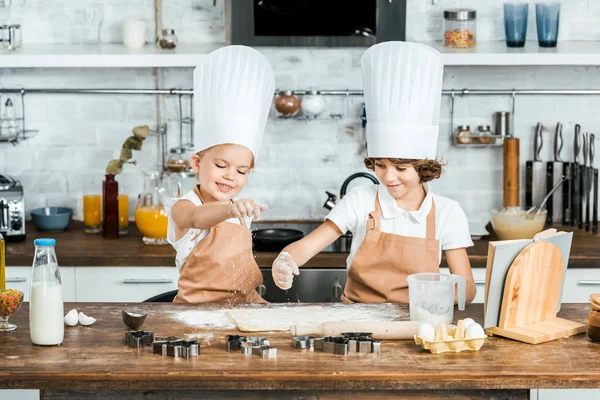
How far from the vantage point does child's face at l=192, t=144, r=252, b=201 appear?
264 cm

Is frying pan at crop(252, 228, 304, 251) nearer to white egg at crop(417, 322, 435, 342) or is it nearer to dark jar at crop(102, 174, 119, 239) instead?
dark jar at crop(102, 174, 119, 239)

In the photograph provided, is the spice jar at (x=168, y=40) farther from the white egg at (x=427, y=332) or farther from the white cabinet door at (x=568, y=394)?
the white egg at (x=427, y=332)

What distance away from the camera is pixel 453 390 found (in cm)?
201

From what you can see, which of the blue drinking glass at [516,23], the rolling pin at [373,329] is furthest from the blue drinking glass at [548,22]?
the rolling pin at [373,329]

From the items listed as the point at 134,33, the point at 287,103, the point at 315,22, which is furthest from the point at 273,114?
the point at 134,33

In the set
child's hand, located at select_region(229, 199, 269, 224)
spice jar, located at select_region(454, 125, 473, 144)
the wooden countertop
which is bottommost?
the wooden countertop

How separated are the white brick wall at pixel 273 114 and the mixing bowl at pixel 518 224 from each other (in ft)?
1.40

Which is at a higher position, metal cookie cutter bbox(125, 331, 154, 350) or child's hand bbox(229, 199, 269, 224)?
child's hand bbox(229, 199, 269, 224)

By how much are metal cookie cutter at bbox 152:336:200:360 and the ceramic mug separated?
2.29 meters

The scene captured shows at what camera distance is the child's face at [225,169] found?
8.66 ft

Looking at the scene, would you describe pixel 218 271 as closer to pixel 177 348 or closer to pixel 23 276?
pixel 177 348

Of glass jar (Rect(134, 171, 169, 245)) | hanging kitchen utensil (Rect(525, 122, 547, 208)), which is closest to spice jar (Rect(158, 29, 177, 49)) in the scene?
glass jar (Rect(134, 171, 169, 245))

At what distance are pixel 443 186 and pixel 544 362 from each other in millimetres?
2404

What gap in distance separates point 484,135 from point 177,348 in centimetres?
258
